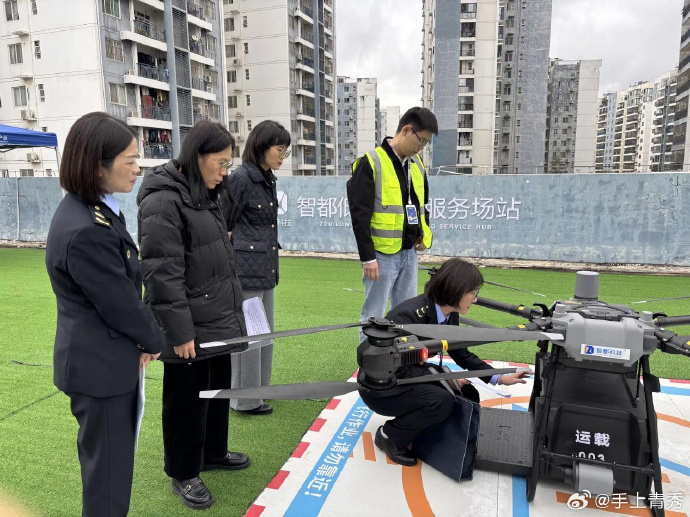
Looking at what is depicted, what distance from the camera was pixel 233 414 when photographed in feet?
10.2

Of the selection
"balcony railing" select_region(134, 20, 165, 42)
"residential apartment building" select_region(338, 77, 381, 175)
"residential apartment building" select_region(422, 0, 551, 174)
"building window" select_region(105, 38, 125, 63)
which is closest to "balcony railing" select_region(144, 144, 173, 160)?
"building window" select_region(105, 38, 125, 63)

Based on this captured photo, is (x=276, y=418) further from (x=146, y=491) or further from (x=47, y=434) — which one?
(x=47, y=434)

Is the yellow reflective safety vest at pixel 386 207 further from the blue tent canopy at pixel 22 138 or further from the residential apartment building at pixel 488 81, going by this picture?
the residential apartment building at pixel 488 81

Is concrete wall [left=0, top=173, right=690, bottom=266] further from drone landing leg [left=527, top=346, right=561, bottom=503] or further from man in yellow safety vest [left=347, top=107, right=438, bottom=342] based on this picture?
drone landing leg [left=527, top=346, right=561, bottom=503]

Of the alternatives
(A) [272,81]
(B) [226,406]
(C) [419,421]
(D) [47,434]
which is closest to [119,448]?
(B) [226,406]

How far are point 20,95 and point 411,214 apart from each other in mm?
25649

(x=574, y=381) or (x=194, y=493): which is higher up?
(x=574, y=381)

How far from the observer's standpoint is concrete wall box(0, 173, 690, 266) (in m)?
7.89

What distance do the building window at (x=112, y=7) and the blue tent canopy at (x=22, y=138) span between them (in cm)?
1491

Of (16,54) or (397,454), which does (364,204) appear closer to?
(397,454)

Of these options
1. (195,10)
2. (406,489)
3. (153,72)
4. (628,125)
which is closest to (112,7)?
(153,72)

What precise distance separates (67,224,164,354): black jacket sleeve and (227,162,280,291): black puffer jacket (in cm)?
121

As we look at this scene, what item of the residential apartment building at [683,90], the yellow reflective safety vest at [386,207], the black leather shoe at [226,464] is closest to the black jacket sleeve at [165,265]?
the black leather shoe at [226,464]

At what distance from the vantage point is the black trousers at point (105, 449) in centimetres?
164
